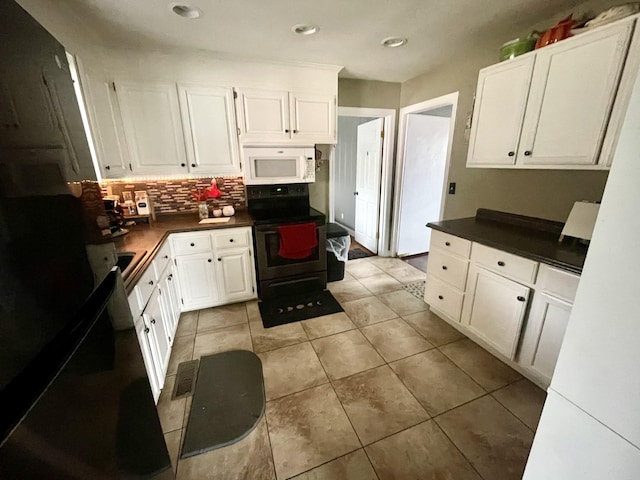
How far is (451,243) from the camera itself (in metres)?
2.27

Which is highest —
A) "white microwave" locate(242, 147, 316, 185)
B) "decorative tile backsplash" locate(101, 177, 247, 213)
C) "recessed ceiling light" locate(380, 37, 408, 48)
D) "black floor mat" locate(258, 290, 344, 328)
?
"recessed ceiling light" locate(380, 37, 408, 48)

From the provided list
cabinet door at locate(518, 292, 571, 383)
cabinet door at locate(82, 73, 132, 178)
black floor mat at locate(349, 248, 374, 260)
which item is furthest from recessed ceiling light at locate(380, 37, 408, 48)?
black floor mat at locate(349, 248, 374, 260)

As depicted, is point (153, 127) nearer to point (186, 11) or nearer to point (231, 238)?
point (186, 11)

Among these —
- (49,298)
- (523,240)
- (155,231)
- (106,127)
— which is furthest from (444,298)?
(106,127)

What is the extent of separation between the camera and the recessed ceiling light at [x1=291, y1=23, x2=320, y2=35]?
199 cm

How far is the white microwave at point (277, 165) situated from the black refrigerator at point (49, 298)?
197 centimetres

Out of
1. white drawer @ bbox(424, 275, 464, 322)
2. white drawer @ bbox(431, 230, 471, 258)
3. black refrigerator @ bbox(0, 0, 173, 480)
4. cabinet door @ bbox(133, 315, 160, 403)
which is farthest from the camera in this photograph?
white drawer @ bbox(424, 275, 464, 322)

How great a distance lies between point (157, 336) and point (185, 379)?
15.6 inches

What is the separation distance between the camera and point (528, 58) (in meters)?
1.81

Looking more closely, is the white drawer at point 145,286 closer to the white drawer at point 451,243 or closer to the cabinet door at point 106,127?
the cabinet door at point 106,127

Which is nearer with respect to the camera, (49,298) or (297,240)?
(49,298)

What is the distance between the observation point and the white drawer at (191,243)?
2430mm

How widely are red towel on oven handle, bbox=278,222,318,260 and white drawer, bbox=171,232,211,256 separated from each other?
704 mm

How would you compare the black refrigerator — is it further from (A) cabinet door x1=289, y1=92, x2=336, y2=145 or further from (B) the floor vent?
(A) cabinet door x1=289, y1=92, x2=336, y2=145
